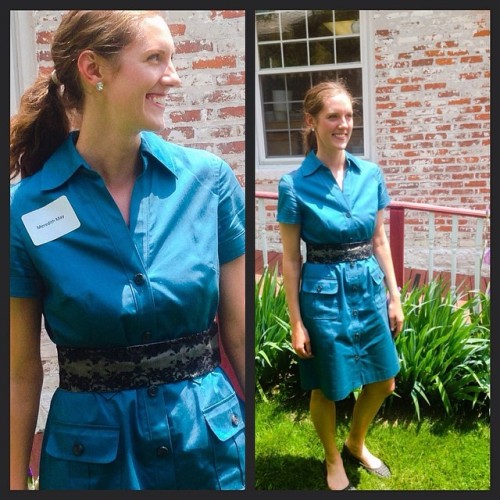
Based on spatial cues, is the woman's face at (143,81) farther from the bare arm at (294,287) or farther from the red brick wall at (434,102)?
the red brick wall at (434,102)

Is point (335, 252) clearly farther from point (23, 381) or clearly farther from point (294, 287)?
point (23, 381)

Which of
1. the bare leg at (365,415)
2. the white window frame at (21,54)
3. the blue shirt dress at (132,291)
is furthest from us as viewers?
the bare leg at (365,415)

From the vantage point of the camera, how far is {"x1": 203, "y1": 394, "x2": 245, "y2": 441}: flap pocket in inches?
85.5

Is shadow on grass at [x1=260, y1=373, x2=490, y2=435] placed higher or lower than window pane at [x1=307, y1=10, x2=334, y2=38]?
Result: lower

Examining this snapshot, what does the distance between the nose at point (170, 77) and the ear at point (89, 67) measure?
0.74 ft

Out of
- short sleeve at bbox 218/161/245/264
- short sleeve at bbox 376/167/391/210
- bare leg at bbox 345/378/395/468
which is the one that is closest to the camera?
short sleeve at bbox 218/161/245/264

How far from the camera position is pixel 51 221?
206cm

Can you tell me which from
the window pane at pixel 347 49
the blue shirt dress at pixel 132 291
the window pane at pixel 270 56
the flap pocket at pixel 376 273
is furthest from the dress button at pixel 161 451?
the window pane at pixel 347 49

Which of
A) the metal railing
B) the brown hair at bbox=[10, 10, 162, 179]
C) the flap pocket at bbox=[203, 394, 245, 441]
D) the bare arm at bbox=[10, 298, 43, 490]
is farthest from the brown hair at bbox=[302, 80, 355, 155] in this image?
the bare arm at bbox=[10, 298, 43, 490]

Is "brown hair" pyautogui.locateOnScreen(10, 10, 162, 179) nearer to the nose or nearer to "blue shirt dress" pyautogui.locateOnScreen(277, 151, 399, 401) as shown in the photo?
the nose

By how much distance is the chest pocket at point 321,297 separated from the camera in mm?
2484

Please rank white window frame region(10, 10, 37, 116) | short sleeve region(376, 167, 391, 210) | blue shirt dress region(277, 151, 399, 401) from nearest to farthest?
white window frame region(10, 10, 37, 116) < blue shirt dress region(277, 151, 399, 401) < short sleeve region(376, 167, 391, 210)

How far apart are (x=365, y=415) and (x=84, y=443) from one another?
1244 mm

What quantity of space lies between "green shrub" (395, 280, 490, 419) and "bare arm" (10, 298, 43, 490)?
1.56m
